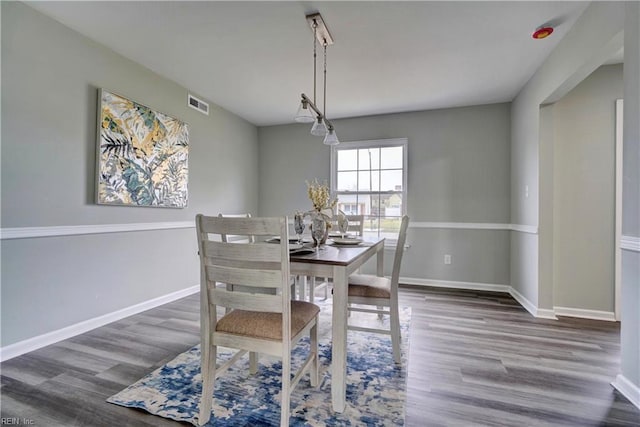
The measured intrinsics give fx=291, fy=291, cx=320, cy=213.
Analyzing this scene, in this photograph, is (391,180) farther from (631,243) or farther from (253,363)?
(253,363)

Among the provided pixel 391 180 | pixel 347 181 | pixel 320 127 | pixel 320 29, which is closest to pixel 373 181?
pixel 391 180

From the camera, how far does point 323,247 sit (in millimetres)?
1990

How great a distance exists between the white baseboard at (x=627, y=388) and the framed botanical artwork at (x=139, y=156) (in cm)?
378

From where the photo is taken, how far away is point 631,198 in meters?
1.58

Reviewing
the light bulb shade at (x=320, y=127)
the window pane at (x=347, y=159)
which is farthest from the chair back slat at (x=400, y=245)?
the window pane at (x=347, y=159)

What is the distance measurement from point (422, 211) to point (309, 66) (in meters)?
2.38

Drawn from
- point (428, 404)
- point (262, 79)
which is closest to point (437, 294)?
point (428, 404)

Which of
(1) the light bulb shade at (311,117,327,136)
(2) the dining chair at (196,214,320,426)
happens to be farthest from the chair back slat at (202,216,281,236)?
(1) the light bulb shade at (311,117,327,136)

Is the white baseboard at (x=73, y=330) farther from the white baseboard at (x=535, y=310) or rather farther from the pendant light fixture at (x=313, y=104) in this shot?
the white baseboard at (x=535, y=310)

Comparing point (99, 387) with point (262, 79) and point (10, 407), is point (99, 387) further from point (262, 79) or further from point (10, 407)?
point (262, 79)

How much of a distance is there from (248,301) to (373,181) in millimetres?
3281

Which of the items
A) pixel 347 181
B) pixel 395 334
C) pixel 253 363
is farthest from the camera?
pixel 347 181

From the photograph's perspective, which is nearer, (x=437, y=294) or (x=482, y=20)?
(x=482, y=20)

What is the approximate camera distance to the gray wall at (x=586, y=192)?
2715 mm
